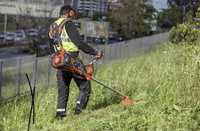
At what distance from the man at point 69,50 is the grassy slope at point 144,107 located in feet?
0.68

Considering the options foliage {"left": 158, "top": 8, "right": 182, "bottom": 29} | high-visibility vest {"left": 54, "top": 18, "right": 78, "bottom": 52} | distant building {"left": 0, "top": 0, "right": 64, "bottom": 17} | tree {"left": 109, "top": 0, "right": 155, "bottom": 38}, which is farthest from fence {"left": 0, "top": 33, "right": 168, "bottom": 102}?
distant building {"left": 0, "top": 0, "right": 64, "bottom": 17}

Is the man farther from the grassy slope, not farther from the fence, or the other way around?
the fence

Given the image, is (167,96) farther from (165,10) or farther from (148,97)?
→ (165,10)

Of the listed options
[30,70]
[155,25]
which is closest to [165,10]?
[155,25]

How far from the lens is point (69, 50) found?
30.2 feet

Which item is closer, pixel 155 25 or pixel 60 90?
pixel 60 90

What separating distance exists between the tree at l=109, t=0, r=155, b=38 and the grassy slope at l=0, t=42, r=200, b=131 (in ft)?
207

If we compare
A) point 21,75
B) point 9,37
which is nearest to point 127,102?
point 21,75

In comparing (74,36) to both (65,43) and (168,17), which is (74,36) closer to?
(65,43)

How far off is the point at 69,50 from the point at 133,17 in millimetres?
65357

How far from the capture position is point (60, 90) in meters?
9.41

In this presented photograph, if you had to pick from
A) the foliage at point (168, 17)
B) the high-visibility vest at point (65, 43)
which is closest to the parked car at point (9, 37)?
the foliage at point (168, 17)

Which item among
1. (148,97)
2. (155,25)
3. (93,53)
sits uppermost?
(93,53)

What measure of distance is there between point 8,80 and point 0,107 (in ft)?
13.1
